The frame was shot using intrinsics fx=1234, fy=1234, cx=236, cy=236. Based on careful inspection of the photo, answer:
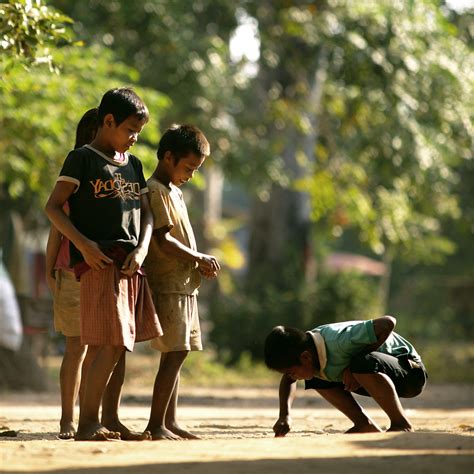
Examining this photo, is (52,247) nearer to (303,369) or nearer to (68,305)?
(68,305)

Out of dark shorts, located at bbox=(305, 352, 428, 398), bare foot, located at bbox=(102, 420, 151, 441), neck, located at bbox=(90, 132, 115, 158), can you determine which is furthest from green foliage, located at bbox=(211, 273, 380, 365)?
neck, located at bbox=(90, 132, 115, 158)

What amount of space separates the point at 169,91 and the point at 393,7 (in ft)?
13.0

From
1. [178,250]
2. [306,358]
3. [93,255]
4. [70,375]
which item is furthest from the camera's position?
[70,375]

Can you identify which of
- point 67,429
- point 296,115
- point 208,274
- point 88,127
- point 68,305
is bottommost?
point 67,429

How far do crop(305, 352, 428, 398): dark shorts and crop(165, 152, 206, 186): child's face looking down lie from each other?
4.83 feet

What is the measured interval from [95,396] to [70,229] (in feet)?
2.99

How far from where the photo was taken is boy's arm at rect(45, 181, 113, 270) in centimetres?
661

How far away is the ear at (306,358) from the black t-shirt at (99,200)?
120 cm

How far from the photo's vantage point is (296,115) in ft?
73.8

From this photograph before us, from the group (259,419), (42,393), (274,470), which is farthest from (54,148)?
(274,470)

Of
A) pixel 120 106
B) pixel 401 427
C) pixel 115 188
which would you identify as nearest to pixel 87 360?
pixel 115 188

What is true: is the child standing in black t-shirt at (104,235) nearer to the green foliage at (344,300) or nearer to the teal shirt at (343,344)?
the teal shirt at (343,344)

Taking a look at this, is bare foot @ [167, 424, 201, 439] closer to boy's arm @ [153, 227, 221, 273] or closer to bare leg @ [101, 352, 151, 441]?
bare leg @ [101, 352, 151, 441]

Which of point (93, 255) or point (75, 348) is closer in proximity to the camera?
point (93, 255)
